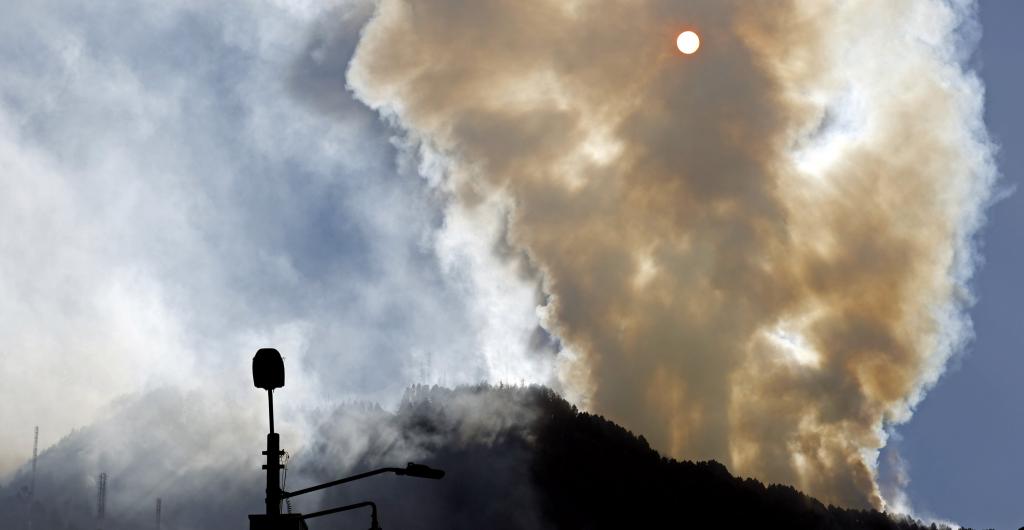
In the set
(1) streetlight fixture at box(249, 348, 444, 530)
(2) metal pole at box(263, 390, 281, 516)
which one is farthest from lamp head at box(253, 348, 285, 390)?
(2) metal pole at box(263, 390, 281, 516)

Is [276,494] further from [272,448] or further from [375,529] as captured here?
[375,529]

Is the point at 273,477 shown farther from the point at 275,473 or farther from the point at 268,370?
the point at 268,370

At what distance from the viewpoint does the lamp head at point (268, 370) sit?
28438 millimetres

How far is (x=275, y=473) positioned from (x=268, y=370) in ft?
12.6

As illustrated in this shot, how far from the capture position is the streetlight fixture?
80.1ft

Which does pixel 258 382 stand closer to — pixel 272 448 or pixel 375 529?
pixel 272 448

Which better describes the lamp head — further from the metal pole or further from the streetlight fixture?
the metal pole

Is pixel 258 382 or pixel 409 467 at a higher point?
pixel 258 382

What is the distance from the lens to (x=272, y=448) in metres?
25.8

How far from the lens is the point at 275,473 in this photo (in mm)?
25375

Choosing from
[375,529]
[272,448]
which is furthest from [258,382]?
[375,529]

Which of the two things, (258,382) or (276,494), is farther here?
(258,382)

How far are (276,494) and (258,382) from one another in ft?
13.9

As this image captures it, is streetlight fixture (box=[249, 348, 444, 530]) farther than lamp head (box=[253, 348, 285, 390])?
No
